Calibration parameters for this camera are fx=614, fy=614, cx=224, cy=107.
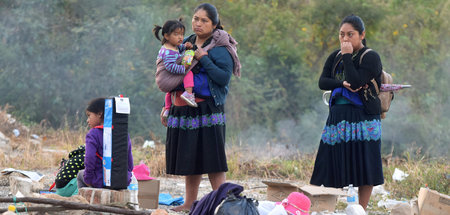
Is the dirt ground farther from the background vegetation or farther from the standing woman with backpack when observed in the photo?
the background vegetation

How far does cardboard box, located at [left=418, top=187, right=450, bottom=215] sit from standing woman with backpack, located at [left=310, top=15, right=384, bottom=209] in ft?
1.32

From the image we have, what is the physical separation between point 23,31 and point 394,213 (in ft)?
42.3

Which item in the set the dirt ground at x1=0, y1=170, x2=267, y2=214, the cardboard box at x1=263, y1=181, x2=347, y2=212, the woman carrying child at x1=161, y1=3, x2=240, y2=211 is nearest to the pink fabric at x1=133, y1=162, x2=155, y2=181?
the woman carrying child at x1=161, y1=3, x2=240, y2=211

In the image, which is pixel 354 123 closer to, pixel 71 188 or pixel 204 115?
pixel 204 115

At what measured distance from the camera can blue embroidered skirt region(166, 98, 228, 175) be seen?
17.9 feet

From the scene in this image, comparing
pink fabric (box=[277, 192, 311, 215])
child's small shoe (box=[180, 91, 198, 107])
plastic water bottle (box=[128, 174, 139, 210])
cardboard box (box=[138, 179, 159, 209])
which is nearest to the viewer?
pink fabric (box=[277, 192, 311, 215])

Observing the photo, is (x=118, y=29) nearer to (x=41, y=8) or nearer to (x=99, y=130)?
(x=41, y=8)

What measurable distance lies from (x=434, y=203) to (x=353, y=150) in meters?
0.84

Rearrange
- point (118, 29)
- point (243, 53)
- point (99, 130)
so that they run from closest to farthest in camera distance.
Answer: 1. point (99, 130)
2. point (118, 29)
3. point (243, 53)

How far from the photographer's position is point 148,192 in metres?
5.74

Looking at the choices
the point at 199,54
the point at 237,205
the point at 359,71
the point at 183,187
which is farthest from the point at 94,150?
the point at 183,187

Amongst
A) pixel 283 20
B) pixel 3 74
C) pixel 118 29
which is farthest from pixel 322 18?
pixel 3 74

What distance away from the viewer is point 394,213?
16.7 feet

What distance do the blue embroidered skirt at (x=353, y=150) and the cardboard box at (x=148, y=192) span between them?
1581 millimetres
